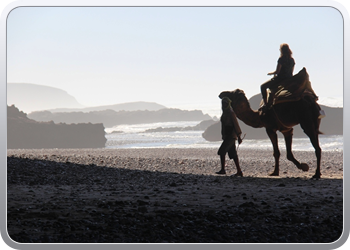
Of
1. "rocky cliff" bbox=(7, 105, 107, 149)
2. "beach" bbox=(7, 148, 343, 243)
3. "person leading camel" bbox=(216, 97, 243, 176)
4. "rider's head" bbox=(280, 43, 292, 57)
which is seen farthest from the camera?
"rocky cliff" bbox=(7, 105, 107, 149)

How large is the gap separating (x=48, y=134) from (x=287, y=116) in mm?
35071

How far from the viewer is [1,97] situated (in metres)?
5.61

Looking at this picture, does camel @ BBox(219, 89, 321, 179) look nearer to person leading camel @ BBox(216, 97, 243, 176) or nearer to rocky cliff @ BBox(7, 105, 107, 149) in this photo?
person leading camel @ BBox(216, 97, 243, 176)

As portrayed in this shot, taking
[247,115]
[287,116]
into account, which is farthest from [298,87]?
[247,115]

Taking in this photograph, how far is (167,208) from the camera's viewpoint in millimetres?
6863

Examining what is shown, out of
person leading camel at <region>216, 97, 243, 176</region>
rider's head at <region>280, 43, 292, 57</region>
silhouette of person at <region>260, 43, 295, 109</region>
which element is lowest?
Result: person leading camel at <region>216, 97, 243, 176</region>

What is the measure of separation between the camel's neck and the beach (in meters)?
1.44

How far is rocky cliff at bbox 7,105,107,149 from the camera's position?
38.8m

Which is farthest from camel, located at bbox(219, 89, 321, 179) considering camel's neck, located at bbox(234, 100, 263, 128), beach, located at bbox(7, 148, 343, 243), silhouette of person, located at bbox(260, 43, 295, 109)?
beach, located at bbox(7, 148, 343, 243)

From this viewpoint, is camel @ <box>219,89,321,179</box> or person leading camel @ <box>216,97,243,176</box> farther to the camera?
person leading camel @ <box>216,97,243,176</box>

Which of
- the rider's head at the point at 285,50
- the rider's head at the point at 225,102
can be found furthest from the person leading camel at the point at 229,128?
the rider's head at the point at 285,50

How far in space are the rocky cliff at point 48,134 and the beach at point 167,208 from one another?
95.7 feet
